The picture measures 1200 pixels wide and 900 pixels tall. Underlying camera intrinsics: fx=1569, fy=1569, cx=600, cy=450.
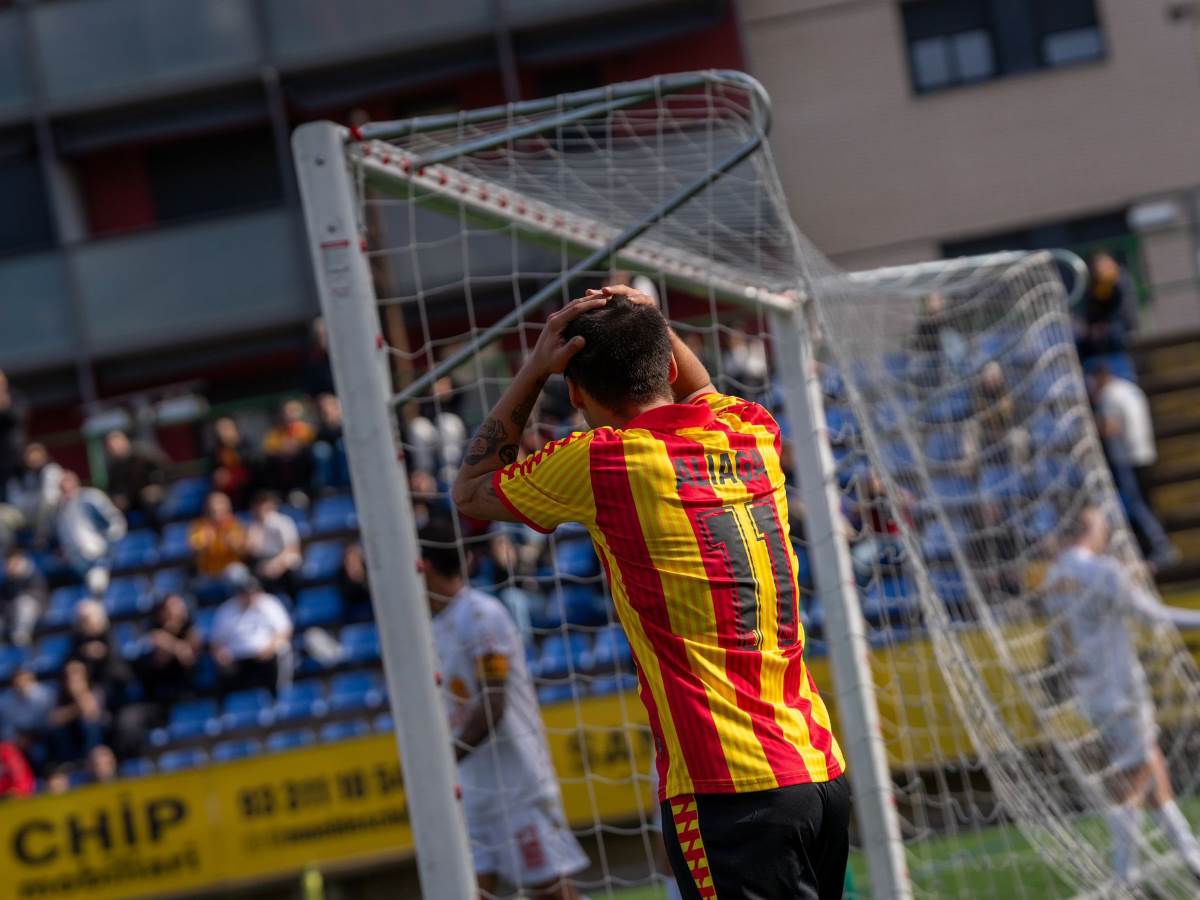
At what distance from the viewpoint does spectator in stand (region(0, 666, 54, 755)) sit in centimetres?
1187

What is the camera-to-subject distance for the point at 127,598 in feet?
45.3

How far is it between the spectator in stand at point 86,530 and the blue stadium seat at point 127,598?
197 mm

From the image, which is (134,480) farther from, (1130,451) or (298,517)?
(1130,451)

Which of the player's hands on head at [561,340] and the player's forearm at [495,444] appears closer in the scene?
the player's hands on head at [561,340]

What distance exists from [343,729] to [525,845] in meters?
5.37

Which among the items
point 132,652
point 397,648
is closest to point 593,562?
point 132,652

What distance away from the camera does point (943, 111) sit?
1988 cm

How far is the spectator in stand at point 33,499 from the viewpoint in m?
14.7

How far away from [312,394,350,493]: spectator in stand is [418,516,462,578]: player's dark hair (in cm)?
836

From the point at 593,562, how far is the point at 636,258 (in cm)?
637

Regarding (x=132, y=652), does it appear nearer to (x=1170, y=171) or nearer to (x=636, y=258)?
(x=636, y=258)

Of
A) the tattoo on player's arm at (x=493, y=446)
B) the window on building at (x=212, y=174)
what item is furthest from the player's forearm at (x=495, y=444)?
the window on building at (x=212, y=174)

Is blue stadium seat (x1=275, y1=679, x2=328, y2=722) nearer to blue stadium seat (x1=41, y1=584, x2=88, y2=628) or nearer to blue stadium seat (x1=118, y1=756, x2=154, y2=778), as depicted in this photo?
blue stadium seat (x1=118, y1=756, x2=154, y2=778)

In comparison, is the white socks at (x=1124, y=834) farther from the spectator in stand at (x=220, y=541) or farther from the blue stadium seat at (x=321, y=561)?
the spectator in stand at (x=220, y=541)
